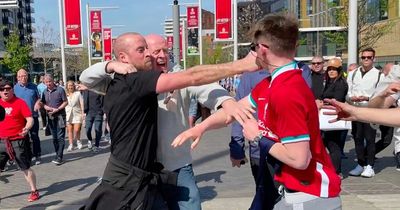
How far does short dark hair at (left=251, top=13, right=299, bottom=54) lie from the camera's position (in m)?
2.57

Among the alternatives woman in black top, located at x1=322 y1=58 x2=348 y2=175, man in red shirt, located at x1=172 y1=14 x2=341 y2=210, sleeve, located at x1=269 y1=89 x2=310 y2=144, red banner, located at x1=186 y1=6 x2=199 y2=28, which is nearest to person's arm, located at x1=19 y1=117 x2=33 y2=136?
woman in black top, located at x1=322 y1=58 x2=348 y2=175

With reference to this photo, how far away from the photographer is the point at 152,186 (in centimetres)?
318

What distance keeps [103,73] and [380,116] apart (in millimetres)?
1767

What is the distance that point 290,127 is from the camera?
96.3 inches

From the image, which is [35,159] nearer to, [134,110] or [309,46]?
[134,110]

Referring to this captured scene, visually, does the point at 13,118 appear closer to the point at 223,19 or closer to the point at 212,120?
the point at 212,120

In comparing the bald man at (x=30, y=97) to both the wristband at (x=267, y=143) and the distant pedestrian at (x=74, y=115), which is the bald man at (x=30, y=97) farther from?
the wristband at (x=267, y=143)

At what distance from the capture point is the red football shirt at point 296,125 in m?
2.45

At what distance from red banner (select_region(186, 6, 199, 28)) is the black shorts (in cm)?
1631

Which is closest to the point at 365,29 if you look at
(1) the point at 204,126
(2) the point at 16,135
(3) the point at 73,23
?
(3) the point at 73,23

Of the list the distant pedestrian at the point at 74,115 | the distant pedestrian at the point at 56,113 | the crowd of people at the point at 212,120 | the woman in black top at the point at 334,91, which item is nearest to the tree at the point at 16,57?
the distant pedestrian at the point at 74,115

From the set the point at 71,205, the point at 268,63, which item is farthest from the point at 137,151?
the point at 71,205

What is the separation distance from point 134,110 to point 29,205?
4.52m

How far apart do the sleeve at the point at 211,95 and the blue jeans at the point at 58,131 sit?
7339mm
